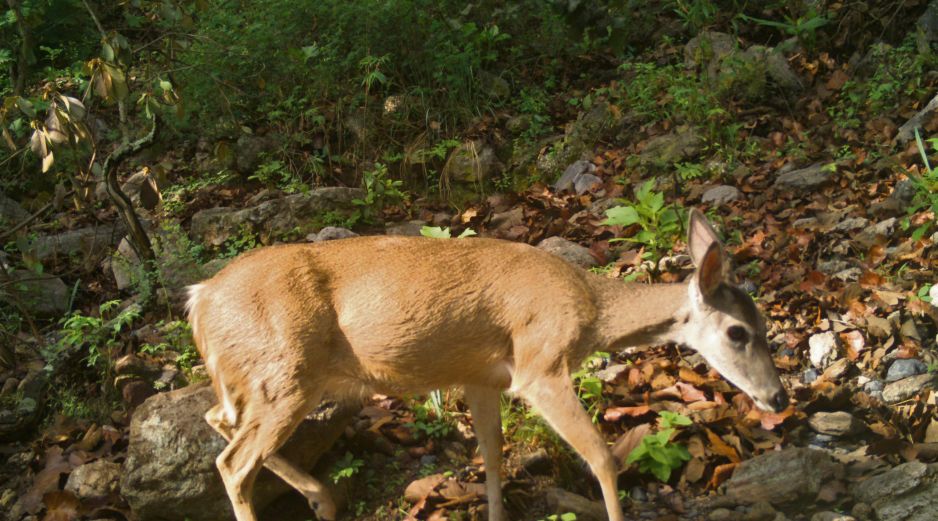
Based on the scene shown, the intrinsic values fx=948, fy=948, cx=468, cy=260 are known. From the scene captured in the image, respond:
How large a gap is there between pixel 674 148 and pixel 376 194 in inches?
108

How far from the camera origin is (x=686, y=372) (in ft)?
18.4

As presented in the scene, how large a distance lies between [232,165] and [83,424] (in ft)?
13.0

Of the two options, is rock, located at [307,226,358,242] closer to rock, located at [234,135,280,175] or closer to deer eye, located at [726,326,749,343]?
rock, located at [234,135,280,175]

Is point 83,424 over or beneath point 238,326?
beneath

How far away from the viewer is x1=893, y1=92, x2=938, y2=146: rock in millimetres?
7812

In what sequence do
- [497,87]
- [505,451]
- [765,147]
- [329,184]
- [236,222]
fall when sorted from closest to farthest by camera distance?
[505,451] < [236,222] < [765,147] < [329,184] < [497,87]

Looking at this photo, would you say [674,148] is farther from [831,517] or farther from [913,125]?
Answer: [831,517]

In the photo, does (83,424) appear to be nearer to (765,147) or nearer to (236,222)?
(236,222)

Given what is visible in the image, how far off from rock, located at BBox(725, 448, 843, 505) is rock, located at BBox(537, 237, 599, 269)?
241 centimetres

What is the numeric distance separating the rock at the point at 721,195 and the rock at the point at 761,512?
3553 mm

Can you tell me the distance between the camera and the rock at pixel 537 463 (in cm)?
511

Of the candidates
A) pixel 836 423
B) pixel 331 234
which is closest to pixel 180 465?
pixel 331 234

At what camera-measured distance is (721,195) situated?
771 cm

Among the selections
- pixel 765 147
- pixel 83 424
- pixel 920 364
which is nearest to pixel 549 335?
pixel 920 364
